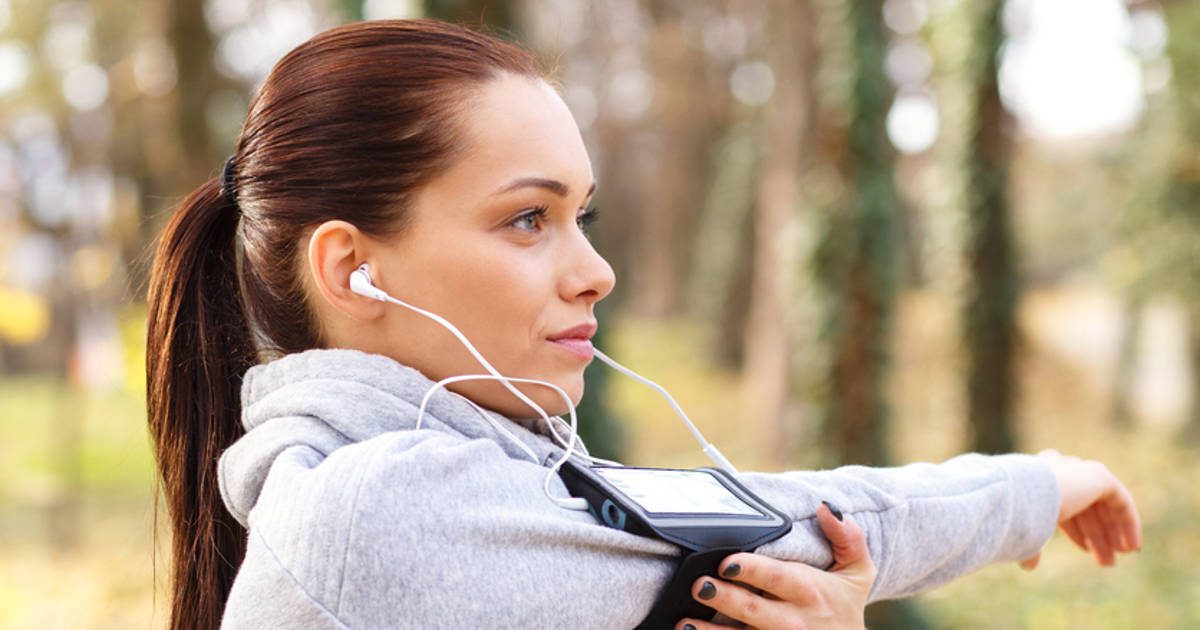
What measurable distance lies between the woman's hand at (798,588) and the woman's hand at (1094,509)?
51 centimetres

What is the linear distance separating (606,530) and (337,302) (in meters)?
0.43

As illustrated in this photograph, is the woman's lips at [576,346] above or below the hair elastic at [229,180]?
below

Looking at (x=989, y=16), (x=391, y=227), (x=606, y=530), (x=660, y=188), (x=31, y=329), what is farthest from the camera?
(x=660, y=188)

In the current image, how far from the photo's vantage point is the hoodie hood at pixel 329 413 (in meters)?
1.15

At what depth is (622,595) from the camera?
1.13m

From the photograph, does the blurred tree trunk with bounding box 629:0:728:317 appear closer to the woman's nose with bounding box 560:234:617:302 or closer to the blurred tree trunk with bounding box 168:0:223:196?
the blurred tree trunk with bounding box 168:0:223:196

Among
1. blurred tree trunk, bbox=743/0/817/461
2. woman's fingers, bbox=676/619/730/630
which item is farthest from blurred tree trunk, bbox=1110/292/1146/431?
woman's fingers, bbox=676/619/730/630

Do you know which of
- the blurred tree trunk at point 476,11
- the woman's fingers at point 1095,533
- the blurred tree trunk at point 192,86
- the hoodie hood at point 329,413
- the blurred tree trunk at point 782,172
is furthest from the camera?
the blurred tree trunk at point 782,172

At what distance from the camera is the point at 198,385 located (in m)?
1.43

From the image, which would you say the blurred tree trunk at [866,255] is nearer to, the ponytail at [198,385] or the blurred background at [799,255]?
the blurred background at [799,255]

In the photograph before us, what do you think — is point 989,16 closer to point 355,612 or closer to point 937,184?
point 937,184

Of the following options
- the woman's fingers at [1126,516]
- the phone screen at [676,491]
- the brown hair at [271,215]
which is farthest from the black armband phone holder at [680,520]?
the woman's fingers at [1126,516]

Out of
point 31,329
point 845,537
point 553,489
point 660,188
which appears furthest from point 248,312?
point 660,188

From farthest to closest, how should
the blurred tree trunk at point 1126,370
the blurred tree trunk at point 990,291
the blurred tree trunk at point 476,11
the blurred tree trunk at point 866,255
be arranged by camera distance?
the blurred tree trunk at point 1126,370 → the blurred tree trunk at point 990,291 → the blurred tree trunk at point 866,255 → the blurred tree trunk at point 476,11
